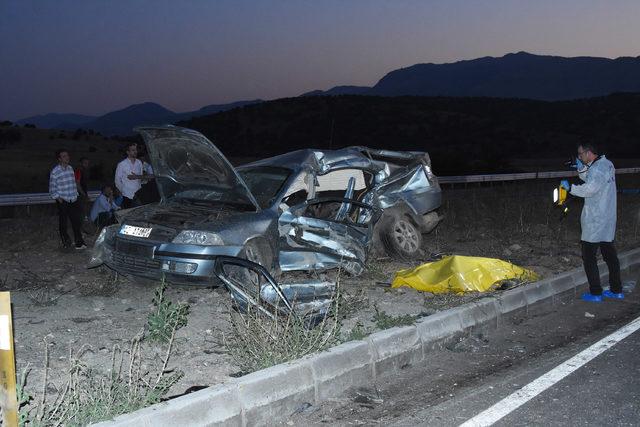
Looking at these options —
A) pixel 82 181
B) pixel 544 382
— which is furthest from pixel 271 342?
pixel 82 181

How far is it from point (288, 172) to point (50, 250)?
14.3 ft

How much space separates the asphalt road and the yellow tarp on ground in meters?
0.81

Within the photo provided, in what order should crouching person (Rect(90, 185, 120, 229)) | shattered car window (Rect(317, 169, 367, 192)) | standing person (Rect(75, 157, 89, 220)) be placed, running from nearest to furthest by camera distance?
shattered car window (Rect(317, 169, 367, 192)), crouching person (Rect(90, 185, 120, 229)), standing person (Rect(75, 157, 89, 220))

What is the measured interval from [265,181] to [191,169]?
3.37 feet

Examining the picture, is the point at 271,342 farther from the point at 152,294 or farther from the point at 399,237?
the point at 399,237

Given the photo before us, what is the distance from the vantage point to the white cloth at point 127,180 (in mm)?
11406

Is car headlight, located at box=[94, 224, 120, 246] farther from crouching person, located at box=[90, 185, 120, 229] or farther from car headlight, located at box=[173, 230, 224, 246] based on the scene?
crouching person, located at box=[90, 185, 120, 229]

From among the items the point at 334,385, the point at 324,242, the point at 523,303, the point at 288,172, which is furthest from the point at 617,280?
the point at 334,385

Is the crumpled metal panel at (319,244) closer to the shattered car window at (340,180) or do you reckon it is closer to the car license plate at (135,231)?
the shattered car window at (340,180)

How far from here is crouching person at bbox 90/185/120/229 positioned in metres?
11.6

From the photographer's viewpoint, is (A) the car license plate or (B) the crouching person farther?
(B) the crouching person

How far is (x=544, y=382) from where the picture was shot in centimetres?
579

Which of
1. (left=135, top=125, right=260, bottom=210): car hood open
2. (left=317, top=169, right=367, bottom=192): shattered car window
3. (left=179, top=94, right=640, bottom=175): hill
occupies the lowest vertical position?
(left=179, top=94, right=640, bottom=175): hill

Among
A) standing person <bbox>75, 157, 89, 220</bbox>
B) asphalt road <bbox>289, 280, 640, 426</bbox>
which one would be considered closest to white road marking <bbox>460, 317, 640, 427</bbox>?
asphalt road <bbox>289, 280, 640, 426</bbox>
